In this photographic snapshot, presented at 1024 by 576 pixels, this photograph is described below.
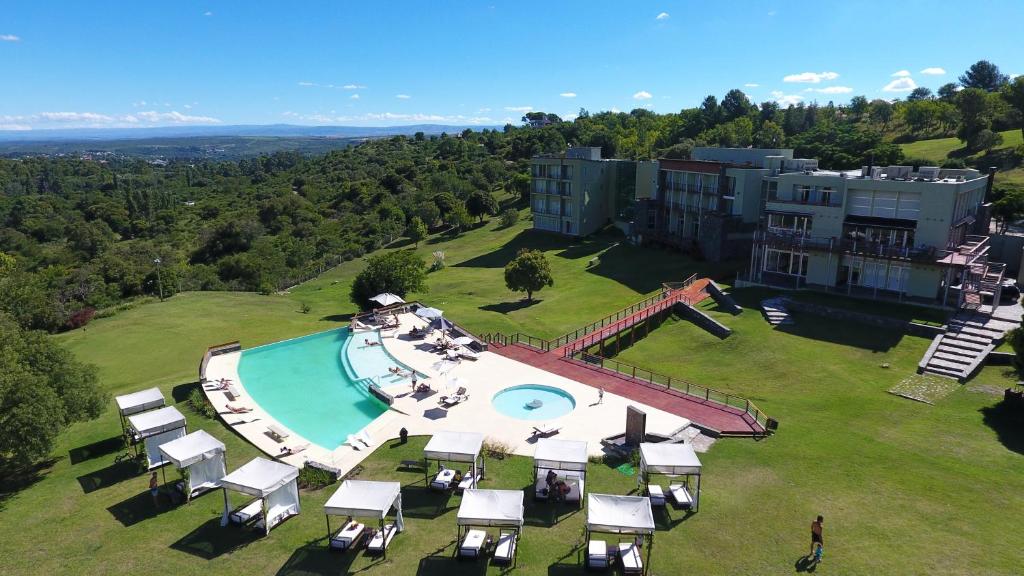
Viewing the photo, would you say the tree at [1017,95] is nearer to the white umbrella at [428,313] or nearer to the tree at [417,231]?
the tree at [417,231]

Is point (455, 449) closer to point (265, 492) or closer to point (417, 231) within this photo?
point (265, 492)

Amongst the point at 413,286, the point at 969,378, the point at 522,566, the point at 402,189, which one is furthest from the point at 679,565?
Result: the point at 402,189

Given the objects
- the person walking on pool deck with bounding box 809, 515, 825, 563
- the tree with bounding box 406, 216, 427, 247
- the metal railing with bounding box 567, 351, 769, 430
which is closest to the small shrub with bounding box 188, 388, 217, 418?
the metal railing with bounding box 567, 351, 769, 430

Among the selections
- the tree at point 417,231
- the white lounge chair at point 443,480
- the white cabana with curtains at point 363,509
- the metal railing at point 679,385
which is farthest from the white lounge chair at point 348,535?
the tree at point 417,231

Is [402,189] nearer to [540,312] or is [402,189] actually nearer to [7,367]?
[540,312]

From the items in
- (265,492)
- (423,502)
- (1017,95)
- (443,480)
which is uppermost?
(1017,95)

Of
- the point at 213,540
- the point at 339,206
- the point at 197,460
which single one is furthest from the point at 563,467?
the point at 339,206

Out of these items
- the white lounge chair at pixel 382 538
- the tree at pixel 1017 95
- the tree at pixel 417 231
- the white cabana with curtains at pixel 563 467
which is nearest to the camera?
the white lounge chair at pixel 382 538
